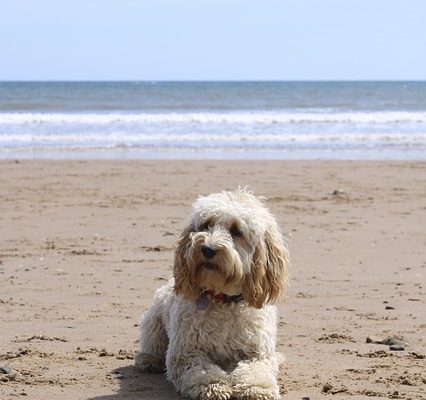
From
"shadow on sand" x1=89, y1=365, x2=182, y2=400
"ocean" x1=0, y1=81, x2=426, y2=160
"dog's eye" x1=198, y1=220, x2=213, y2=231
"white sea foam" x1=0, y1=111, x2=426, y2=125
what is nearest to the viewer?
"dog's eye" x1=198, y1=220, x2=213, y2=231

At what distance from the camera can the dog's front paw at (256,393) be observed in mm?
4992

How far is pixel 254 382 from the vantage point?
5.04 metres

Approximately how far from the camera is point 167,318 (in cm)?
582

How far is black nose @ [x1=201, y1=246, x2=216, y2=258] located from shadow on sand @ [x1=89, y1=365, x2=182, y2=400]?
94cm

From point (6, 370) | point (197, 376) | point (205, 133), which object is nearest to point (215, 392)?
point (197, 376)

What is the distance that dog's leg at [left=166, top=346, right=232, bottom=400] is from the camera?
503cm

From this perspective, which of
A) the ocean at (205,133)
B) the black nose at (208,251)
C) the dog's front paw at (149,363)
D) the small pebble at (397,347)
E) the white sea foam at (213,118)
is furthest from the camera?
the white sea foam at (213,118)

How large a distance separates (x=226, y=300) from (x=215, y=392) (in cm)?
54

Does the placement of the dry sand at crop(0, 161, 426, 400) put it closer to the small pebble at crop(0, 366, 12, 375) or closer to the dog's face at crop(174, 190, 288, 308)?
the small pebble at crop(0, 366, 12, 375)

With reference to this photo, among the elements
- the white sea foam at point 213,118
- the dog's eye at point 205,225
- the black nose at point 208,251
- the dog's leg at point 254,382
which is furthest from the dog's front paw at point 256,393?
the white sea foam at point 213,118

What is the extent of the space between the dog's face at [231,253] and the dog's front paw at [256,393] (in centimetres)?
46

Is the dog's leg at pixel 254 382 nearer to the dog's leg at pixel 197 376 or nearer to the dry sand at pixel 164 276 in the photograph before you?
the dog's leg at pixel 197 376

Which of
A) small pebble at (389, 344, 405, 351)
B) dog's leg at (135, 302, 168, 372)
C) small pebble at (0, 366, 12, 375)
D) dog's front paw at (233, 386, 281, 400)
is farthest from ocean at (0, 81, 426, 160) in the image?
dog's front paw at (233, 386, 281, 400)

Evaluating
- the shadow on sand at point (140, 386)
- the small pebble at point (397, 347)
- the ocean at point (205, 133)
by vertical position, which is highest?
the ocean at point (205, 133)
